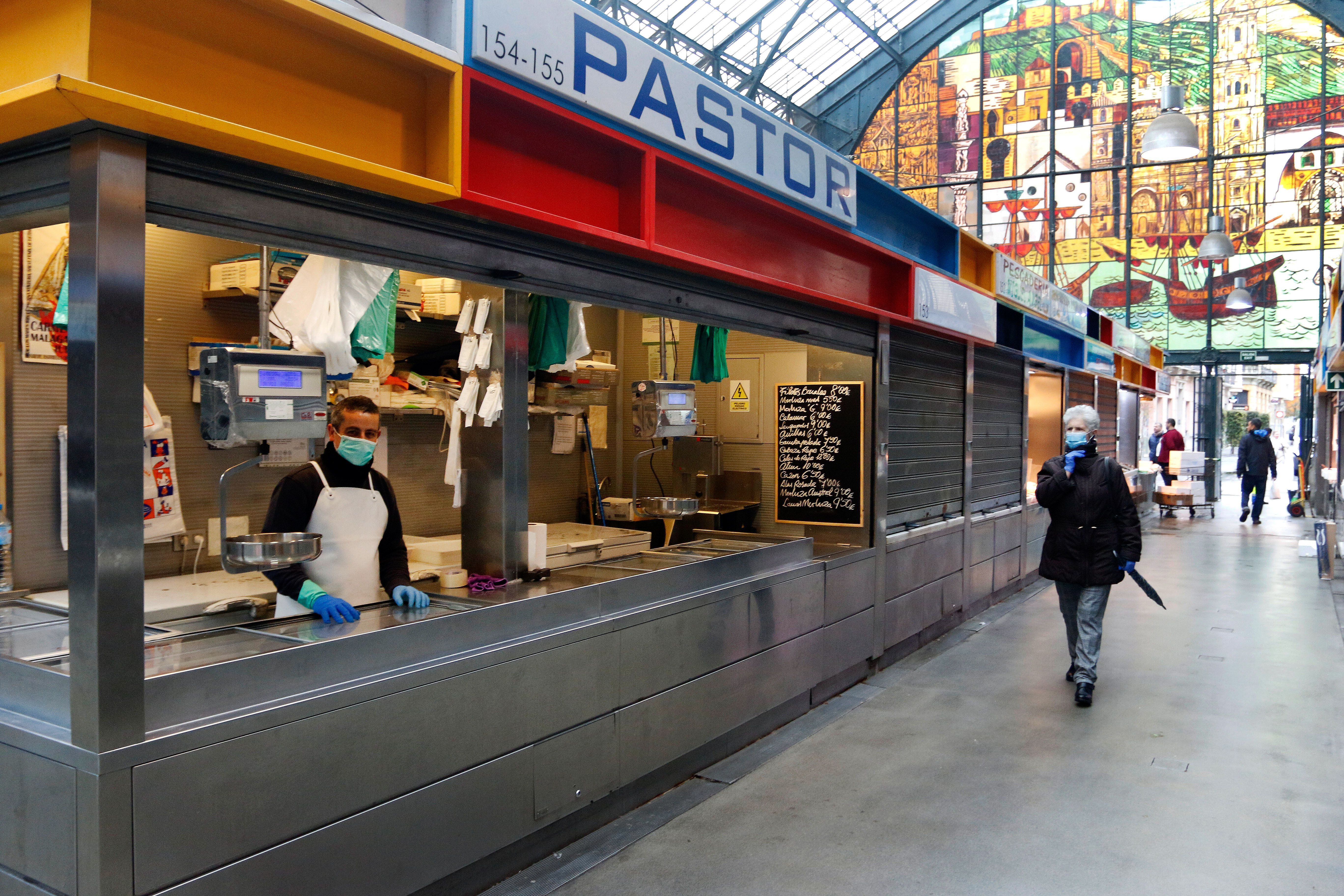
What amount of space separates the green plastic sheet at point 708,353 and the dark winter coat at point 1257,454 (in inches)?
476

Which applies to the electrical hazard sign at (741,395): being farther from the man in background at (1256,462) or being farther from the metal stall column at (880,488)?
the man in background at (1256,462)

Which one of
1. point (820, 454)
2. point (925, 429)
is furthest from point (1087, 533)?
point (925, 429)

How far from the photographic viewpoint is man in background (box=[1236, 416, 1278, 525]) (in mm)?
14281

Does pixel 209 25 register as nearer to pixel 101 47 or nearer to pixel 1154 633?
pixel 101 47

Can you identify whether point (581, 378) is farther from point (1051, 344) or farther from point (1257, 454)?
point (1257, 454)

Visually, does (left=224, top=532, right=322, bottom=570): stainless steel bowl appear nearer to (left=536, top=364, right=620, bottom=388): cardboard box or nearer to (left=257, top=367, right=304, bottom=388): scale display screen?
(left=257, top=367, right=304, bottom=388): scale display screen

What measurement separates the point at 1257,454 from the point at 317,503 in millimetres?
14917

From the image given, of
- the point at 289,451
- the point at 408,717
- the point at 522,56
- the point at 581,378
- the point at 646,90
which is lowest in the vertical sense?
the point at 408,717

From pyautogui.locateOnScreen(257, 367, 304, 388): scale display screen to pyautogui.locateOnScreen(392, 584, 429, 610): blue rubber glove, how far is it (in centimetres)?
79

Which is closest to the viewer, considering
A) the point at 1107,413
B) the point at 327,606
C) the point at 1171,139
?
the point at 327,606

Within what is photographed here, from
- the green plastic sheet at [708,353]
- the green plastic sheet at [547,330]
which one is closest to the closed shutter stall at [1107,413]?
the green plastic sheet at [708,353]

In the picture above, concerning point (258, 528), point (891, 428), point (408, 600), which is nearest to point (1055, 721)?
point (891, 428)

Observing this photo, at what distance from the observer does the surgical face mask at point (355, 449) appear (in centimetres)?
321

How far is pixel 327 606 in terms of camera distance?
115 inches
